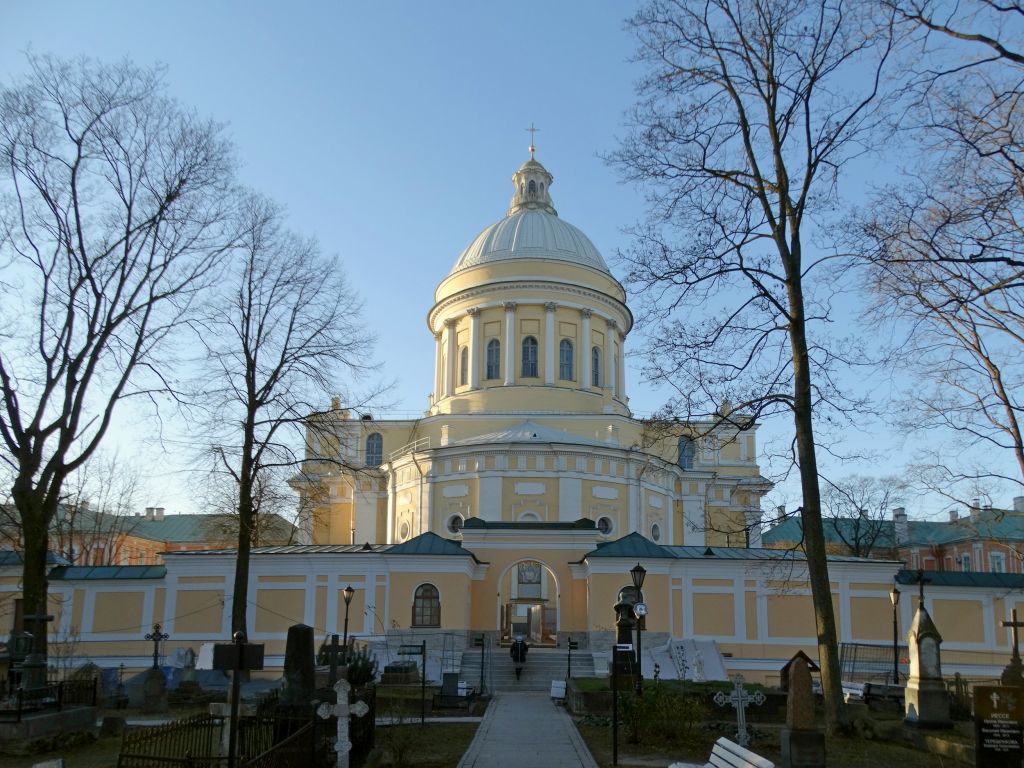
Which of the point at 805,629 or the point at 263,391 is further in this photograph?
the point at 805,629

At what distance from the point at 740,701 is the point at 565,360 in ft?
104

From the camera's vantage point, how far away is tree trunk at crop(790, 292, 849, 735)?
1522 centimetres

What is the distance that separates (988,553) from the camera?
63344mm

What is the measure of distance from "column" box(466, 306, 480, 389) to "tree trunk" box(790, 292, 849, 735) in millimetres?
29691

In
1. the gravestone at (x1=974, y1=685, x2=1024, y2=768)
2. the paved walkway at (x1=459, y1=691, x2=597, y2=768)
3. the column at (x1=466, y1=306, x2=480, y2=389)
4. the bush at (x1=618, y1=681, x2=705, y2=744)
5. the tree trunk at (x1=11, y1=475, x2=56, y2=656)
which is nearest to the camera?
the gravestone at (x1=974, y1=685, x2=1024, y2=768)

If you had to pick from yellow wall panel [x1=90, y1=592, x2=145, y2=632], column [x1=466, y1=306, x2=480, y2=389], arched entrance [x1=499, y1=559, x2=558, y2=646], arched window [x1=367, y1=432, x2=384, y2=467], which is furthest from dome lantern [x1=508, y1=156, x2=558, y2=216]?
yellow wall panel [x1=90, y1=592, x2=145, y2=632]

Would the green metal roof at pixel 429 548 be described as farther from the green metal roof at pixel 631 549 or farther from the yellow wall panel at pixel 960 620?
the yellow wall panel at pixel 960 620

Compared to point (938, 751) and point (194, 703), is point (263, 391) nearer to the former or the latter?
point (194, 703)

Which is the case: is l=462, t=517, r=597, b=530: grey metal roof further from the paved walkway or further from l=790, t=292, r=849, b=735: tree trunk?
l=790, t=292, r=849, b=735: tree trunk

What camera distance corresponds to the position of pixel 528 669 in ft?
84.8

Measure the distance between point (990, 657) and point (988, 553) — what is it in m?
39.5

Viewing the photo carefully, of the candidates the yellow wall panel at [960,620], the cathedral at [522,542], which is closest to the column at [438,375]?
the cathedral at [522,542]

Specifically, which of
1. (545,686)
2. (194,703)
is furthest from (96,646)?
(545,686)

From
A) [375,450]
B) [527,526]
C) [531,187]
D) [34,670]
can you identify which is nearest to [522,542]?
[527,526]
